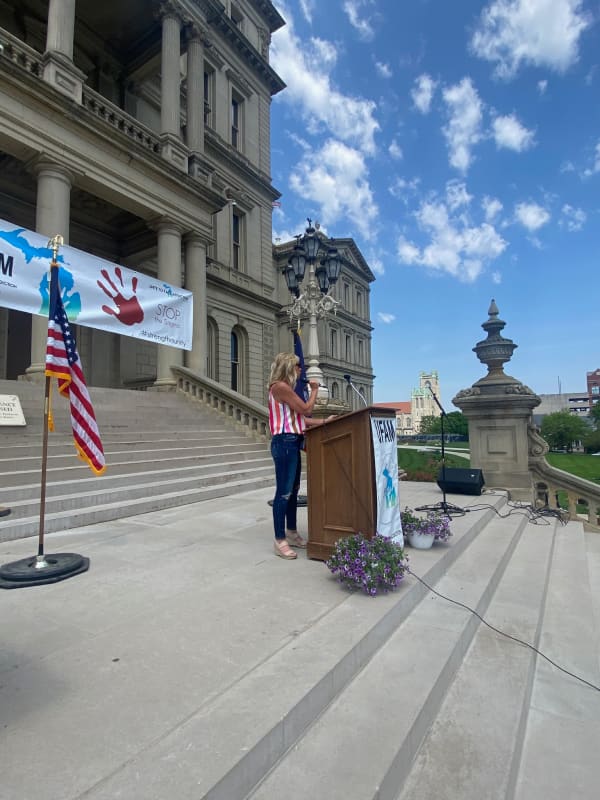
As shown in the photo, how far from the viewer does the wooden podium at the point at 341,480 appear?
3.55 metres

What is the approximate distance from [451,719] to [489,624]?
1179 millimetres

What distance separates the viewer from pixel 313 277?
10617mm

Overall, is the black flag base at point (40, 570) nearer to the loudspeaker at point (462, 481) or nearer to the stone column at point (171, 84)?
the loudspeaker at point (462, 481)

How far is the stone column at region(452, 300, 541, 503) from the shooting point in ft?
26.7

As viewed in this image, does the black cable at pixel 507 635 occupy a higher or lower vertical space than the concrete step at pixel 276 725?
lower

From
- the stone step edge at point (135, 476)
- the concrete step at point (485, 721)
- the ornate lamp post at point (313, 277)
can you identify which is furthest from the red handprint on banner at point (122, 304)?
the concrete step at point (485, 721)

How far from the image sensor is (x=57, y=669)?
207 centimetres

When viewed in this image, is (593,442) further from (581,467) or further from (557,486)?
(557,486)

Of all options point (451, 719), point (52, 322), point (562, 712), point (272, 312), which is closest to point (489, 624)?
point (562, 712)

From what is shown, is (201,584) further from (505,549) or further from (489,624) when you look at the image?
(505,549)

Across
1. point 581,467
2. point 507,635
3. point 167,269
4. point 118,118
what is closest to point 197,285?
point 167,269

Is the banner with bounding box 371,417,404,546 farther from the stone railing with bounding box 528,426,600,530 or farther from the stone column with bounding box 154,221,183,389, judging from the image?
the stone column with bounding box 154,221,183,389

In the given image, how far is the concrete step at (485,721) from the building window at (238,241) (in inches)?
798

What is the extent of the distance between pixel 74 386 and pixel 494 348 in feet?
25.0
